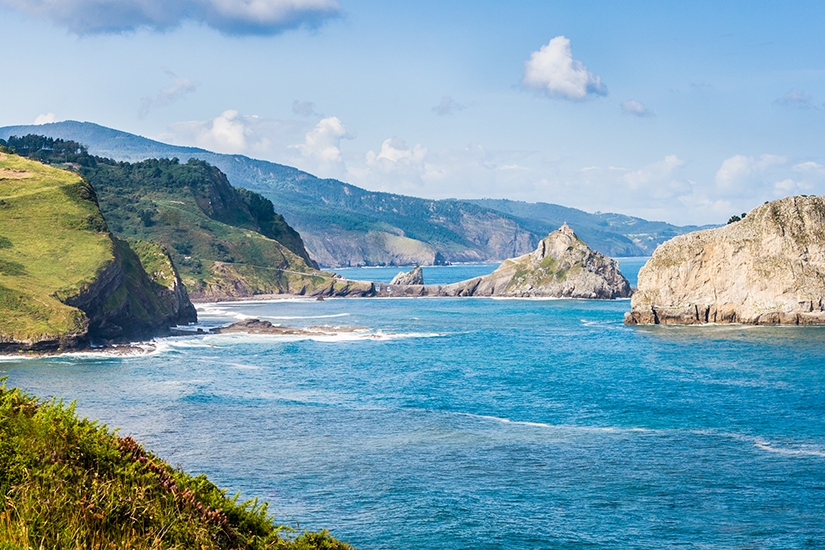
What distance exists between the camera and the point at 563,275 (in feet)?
574

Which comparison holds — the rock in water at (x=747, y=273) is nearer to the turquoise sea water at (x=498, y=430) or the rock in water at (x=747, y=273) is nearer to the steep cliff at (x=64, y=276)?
the turquoise sea water at (x=498, y=430)

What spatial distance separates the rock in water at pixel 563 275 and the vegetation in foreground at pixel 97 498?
160017 mm

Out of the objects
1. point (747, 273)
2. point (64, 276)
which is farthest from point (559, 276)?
point (64, 276)

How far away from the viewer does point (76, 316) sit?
80.6 m

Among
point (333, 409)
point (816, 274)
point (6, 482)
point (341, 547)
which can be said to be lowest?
point (333, 409)

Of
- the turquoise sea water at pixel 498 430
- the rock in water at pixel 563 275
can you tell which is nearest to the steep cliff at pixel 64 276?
the turquoise sea water at pixel 498 430

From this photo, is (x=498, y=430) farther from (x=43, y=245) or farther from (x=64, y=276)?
(x=43, y=245)

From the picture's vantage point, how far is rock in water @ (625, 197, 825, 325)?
9700cm

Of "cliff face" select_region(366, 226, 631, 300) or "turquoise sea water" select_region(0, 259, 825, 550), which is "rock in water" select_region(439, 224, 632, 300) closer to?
"cliff face" select_region(366, 226, 631, 300)

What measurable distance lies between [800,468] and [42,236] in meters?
93.3

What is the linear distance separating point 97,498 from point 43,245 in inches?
3611

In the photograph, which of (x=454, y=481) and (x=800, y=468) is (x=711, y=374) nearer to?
(x=800, y=468)

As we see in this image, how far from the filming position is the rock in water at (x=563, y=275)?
6718 inches

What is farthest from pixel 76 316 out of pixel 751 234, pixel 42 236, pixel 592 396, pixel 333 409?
pixel 751 234
